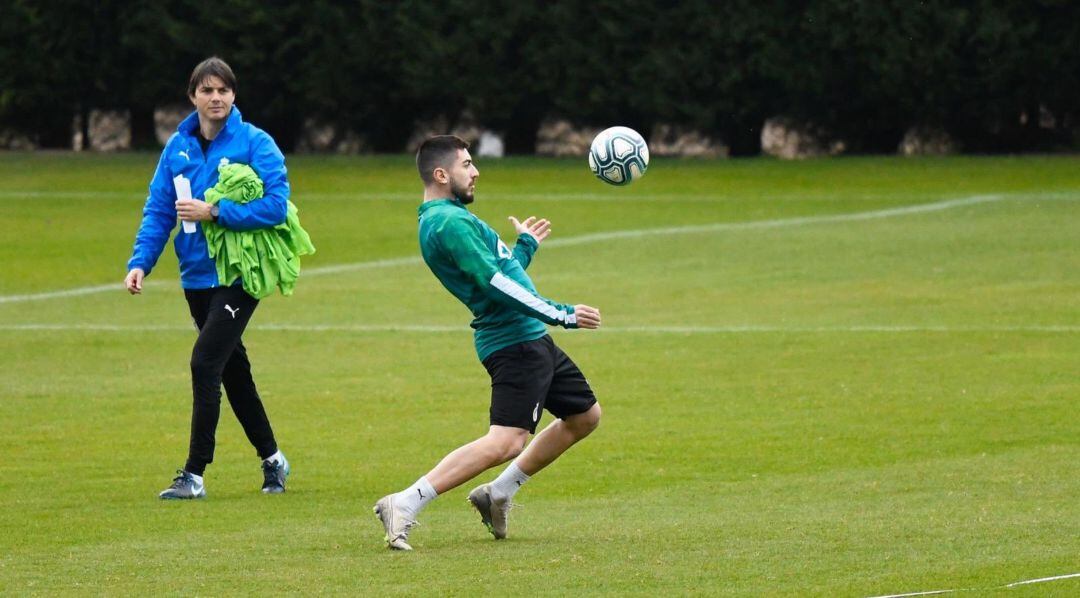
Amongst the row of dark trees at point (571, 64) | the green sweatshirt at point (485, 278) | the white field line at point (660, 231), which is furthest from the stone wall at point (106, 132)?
the green sweatshirt at point (485, 278)

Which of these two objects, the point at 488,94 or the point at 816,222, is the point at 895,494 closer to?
the point at 816,222

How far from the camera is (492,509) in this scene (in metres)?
8.16

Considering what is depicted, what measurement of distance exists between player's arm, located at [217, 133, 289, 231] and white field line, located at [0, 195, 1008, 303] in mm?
12287

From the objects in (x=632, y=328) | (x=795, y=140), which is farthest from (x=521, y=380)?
(x=795, y=140)

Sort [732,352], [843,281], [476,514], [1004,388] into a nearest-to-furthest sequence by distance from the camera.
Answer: [476,514] → [1004,388] → [732,352] → [843,281]

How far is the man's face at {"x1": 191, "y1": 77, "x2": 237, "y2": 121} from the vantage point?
938cm

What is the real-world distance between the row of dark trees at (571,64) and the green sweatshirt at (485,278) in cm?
3070

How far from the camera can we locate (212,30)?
4406 cm

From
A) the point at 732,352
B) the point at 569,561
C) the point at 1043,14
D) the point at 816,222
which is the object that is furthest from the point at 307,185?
the point at 569,561

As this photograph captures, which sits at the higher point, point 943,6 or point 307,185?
point 943,6

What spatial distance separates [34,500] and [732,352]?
790 centimetres

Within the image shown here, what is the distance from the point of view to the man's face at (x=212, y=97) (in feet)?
30.8

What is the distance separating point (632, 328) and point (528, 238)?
9.76 metres

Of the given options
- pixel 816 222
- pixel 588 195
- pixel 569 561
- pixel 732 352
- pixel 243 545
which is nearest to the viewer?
pixel 569 561
